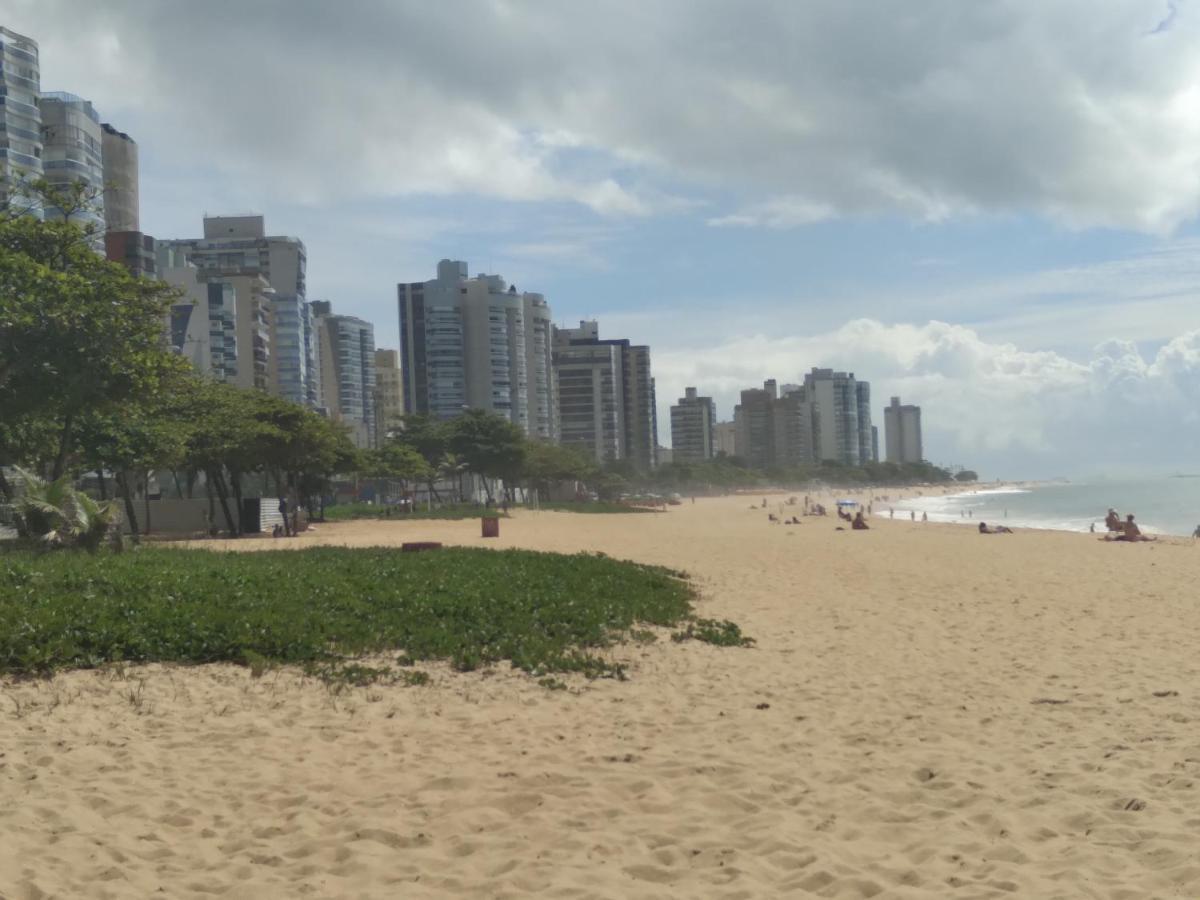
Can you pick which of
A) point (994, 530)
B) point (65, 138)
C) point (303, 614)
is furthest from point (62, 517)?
point (65, 138)

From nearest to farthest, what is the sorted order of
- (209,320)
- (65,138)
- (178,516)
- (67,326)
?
1. (67,326)
2. (178,516)
3. (65,138)
4. (209,320)

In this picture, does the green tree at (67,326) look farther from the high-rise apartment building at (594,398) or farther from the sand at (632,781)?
the high-rise apartment building at (594,398)

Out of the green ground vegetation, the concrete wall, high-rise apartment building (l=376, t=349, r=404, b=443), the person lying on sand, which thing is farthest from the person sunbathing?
high-rise apartment building (l=376, t=349, r=404, b=443)

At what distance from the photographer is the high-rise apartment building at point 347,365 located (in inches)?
6245

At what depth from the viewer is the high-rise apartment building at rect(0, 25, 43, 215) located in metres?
70.6

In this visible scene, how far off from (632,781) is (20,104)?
3291 inches

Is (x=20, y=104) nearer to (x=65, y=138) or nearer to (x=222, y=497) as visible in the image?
(x=65, y=138)

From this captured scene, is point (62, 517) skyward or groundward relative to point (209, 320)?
groundward

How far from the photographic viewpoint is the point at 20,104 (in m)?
71.8

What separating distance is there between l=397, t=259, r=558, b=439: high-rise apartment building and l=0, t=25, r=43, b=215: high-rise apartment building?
71128 millimetres

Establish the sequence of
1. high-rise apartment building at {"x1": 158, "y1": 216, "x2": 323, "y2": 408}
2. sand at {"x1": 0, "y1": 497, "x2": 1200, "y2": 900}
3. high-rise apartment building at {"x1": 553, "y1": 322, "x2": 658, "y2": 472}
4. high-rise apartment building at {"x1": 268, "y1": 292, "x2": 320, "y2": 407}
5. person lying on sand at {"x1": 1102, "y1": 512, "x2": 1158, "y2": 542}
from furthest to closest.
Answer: high-rise apartment building at {"x1": 553, "y1": 322, "x2": 658, "y2": 472} < high-rise apartment building at {"x1": 268, "y1": 292, "x2": 320, "y2": 407} < high-rise apartment building at {"x1": 158, "y1": 216, "x2": 323, "y2": 408} < person lying on sand at {"x1": 1102, "y1": 512, "x2": 1158, "y2": 542} < sand at {"x1": 0, "y1": 497, "x2": 1200, "y2": 900}

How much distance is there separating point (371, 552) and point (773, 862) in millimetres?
15487

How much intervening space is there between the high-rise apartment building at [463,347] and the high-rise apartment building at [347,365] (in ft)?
52.1

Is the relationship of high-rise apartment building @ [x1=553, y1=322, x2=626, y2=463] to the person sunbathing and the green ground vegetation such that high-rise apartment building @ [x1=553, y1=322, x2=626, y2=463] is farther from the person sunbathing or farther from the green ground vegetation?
the green ground vegetation
